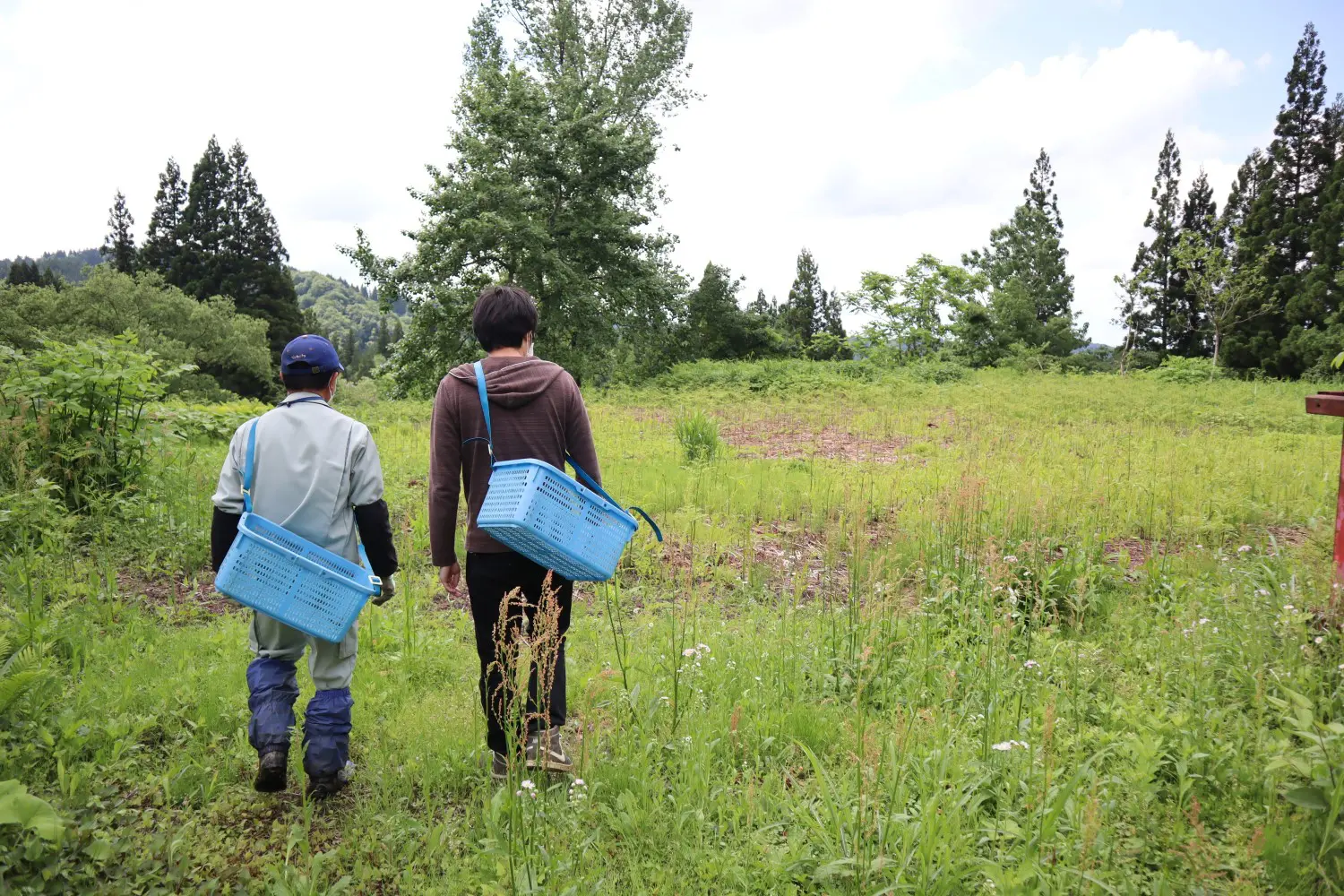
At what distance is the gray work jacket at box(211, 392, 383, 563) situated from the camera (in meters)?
3.00

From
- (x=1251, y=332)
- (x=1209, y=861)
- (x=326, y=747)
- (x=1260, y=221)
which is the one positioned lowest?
(x=326, y=747)

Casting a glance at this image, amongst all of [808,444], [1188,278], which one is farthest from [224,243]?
[1188,278]

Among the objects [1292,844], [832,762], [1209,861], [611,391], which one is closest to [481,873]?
[832,762]

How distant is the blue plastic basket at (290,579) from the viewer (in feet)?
8.97

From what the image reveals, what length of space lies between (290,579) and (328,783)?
908mm

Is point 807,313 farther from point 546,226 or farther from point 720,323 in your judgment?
point 546,226

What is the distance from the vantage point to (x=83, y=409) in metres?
6.29

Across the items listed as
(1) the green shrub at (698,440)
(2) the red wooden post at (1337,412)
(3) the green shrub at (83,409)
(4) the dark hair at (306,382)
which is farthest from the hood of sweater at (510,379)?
(1) the green shrub at (698,440)

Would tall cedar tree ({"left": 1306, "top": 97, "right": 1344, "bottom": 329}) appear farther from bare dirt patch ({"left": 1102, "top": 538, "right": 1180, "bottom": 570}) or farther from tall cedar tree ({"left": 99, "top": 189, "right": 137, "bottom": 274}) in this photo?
tall cedar tree ({"left": 99, "top": 189, "right": 137, "bottom": 274})

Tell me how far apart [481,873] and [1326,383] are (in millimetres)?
31749

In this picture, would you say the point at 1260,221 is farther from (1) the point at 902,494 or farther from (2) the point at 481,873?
(2) the point at 481,873

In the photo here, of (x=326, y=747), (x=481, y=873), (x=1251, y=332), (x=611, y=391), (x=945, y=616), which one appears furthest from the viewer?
(x=1251, y=332)

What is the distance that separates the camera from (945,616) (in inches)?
178

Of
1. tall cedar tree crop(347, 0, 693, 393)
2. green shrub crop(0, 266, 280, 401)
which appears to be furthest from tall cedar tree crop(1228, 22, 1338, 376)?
green shrub crop(0, 266, 280, 401)
